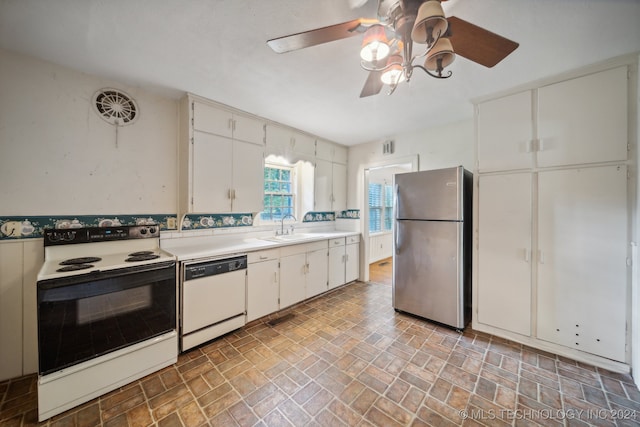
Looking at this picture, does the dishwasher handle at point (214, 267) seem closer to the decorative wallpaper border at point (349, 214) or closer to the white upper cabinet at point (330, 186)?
the white upper cabinet at point (330, 186)

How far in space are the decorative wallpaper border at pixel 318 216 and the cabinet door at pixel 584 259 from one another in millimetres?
2969

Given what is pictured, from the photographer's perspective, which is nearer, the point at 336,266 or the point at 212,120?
the point at 212,120

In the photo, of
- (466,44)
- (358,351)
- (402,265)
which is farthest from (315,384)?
(466,44)

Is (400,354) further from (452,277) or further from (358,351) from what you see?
(452,277)

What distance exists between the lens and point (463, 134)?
3062 millimetres

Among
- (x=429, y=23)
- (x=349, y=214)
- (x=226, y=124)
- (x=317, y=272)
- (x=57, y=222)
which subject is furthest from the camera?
(x=349, y=214)

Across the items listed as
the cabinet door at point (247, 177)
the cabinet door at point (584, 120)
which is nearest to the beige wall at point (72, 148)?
the cabinet door at point (247, 177)

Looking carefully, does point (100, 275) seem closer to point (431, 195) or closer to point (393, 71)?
point (393, 71)

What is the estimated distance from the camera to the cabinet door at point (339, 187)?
4.21 m

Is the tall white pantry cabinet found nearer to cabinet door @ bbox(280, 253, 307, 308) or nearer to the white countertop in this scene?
cabinet door @ bbox(280, 253, 307, 308)

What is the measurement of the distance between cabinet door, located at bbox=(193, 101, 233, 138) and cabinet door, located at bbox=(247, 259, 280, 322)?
1.57 m

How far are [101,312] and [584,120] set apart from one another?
413 cm

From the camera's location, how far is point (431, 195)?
8.84ft

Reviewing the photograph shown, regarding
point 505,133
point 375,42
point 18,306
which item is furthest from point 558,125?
point 18,306
